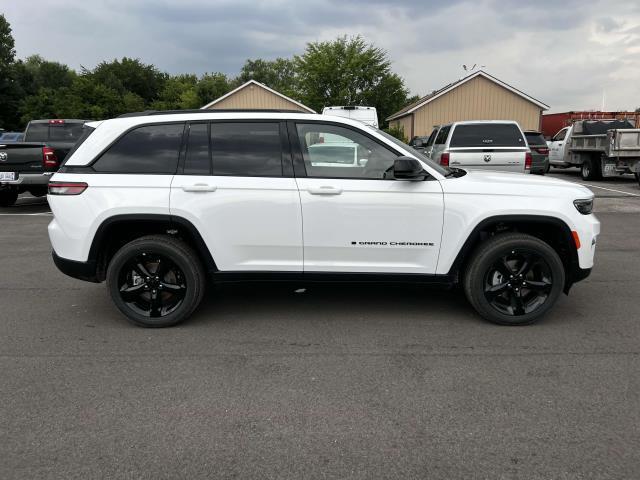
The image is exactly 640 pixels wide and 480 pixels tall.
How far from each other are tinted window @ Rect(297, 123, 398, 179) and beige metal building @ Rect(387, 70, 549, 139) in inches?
1276

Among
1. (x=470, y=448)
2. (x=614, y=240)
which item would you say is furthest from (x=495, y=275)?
(x=614, y=240)

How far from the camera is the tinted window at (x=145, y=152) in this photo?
4.50 m

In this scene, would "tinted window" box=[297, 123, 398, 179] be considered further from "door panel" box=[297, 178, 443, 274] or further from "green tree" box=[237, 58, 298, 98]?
"green tree" box=[237, 58, 298, 98]

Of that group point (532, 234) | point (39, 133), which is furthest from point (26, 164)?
point (532, 234)

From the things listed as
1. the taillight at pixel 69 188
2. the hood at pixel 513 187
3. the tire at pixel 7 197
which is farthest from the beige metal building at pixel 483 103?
the taillight at pixel 69 188

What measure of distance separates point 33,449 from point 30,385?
83cm

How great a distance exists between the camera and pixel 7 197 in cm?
1252

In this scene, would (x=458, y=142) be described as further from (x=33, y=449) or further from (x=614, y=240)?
(x=33, y=449)

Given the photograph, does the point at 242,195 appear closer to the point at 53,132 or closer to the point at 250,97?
the point at 53,132

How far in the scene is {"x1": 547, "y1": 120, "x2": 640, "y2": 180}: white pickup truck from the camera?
17.0 meters

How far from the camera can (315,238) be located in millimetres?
4457

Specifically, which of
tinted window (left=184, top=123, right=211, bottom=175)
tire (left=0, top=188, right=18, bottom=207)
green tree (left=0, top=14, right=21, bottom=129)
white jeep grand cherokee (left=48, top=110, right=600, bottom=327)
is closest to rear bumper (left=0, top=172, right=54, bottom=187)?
tire (left=0, top=188, right=18, bottom=207)

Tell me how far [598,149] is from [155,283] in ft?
57.6

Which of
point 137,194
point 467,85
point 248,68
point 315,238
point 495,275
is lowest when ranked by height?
point 495,275
